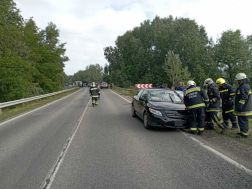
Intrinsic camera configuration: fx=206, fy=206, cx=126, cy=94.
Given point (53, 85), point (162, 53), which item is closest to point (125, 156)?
point (53, 85)

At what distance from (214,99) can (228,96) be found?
0.45m

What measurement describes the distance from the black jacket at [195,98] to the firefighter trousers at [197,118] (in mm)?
139

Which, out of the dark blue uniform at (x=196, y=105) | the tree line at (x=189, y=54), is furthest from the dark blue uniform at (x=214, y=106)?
the tree line at (x=189, y=54)

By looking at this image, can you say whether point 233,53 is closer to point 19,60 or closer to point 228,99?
point 19,60

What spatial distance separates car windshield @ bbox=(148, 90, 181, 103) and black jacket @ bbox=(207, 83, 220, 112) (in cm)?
128

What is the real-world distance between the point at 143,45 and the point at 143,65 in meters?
6.11

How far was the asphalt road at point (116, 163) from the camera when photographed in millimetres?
3436

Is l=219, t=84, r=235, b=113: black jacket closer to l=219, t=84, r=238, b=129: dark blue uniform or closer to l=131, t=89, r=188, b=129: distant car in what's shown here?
l=219, t=84, r=238, b=129: dark blue uniform

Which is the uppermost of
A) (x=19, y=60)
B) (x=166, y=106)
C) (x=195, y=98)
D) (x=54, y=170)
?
(x=19, y=60)

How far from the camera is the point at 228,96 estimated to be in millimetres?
6480

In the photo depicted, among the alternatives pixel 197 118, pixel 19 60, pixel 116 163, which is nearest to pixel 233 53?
pixel 19 60

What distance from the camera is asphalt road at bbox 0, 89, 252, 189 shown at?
344 cm

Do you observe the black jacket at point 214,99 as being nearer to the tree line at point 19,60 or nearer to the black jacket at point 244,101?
the black jacket at point 244,101

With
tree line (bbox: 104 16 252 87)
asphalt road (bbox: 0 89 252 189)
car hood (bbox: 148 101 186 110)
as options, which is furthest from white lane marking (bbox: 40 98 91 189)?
tree line (bbox: 104 16 252 87)
